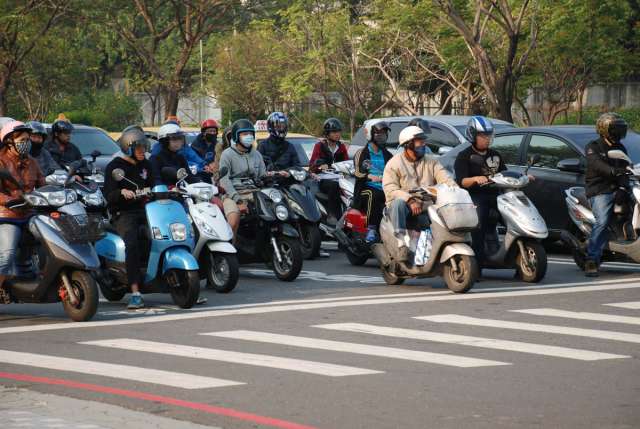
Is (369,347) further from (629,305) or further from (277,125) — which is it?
(277,125)

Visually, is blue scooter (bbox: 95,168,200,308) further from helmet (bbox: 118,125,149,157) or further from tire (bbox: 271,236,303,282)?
tire (bbox: 271,236,303,282)

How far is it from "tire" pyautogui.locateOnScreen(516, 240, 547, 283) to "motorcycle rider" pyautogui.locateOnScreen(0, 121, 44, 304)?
17.1ft

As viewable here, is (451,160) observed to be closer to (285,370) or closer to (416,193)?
(416,193)

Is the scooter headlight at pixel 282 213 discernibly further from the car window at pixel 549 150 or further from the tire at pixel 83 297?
the tire at pixel 83 297

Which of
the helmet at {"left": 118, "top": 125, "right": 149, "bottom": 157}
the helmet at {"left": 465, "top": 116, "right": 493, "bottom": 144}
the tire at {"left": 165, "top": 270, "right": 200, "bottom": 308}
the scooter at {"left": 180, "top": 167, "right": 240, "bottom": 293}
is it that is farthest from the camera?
the helmet at {"left": 465, "top": 116, "right": 493, "bottom": 144}

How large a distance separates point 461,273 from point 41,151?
5989mm

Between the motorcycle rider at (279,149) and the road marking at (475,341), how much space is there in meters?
5.83

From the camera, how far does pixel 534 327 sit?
11.1 m

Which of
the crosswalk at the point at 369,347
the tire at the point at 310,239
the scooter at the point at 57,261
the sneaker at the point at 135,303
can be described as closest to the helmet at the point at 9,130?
the scooter at the point at 57,261

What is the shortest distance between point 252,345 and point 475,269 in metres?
3.58

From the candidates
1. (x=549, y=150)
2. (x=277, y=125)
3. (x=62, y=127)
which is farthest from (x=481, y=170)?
(x=62, y=127)

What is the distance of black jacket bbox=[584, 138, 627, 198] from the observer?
48.0ft

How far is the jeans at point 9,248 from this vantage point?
460 inches

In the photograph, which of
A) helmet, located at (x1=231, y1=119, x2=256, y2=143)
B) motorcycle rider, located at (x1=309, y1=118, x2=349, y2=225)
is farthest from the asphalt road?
motorcycle rider, located at (x1=309, y1=118, x2=349, y2=225)
